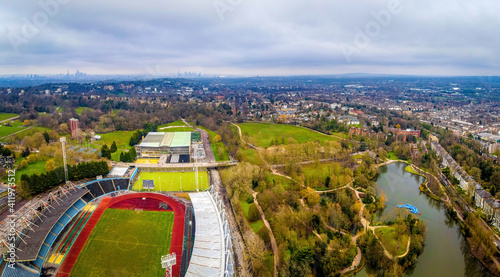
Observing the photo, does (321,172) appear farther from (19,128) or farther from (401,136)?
(19,128)

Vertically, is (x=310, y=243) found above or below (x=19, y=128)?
below

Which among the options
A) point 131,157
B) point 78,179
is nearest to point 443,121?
point 131,157

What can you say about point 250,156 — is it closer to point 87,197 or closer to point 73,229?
point 87,197

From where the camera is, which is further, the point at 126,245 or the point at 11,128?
the point at 11,128

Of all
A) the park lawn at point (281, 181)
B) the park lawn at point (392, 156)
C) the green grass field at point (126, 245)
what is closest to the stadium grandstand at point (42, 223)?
the green grass field at point (126, 245)

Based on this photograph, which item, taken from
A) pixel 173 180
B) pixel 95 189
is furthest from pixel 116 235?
pixel 173 180

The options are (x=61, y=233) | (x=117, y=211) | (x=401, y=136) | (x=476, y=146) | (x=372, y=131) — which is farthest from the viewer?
(x=372, y=131)

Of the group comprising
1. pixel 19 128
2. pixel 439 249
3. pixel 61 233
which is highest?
pixel 19 128
